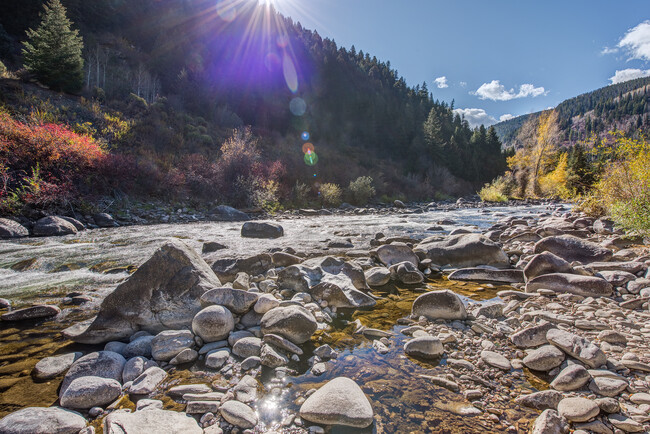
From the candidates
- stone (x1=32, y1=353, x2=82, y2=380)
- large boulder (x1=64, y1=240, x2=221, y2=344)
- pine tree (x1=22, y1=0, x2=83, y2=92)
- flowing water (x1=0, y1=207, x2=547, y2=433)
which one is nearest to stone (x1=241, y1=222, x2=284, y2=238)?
flowing water (x1=0, y1=207, x2=547, y2=433)

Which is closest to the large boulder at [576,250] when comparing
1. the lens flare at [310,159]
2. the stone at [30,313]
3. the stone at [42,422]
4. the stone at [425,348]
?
the stone at [425,348]

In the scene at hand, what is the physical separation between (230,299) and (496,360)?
2375mm

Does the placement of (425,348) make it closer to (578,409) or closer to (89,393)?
(578,409)

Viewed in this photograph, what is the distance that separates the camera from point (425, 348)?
2.23 metres

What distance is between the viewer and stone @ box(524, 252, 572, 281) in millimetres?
3791

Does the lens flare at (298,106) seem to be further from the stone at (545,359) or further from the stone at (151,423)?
the stone at (151,423)

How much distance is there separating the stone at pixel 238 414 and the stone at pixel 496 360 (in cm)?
174

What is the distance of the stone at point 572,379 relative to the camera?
1.74 m

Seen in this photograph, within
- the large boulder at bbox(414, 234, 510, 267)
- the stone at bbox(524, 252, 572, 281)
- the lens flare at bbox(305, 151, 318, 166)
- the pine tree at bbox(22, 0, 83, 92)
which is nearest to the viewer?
the stone at bbox(524, 252, 572, 281)

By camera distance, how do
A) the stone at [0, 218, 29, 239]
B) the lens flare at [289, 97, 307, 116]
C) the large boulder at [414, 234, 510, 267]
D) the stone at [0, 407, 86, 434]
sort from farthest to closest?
the lens flare at [289, 97, 307, 116], the stone at [0, 218, 29, 239], the large boulder at [414, 234, 510, 267], the stone at [0, 407, 86, 434]

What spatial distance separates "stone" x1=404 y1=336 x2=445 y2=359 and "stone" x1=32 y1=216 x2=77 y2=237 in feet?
31.8

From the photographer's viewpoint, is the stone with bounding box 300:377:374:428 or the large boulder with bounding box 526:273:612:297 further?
the large boulder with bounding box 526:273:612:297

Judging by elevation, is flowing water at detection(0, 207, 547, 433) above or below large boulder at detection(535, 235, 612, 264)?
below

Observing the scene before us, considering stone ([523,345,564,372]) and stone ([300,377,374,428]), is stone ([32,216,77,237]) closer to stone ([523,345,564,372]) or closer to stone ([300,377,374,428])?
stone ([300,377,374,428])
